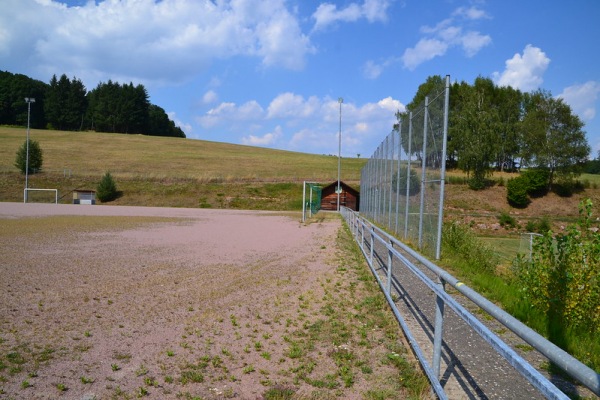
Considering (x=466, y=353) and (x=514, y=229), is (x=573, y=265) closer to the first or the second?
(x=466, y=353)

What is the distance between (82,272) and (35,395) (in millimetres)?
6020

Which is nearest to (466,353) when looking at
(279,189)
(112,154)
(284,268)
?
(284,268)

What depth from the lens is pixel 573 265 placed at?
5.09m

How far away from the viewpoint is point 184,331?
5.75m

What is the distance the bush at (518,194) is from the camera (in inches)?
1725

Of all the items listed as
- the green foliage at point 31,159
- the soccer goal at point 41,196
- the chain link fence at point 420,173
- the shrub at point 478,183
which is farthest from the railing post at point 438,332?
the green foliage at point 31,159

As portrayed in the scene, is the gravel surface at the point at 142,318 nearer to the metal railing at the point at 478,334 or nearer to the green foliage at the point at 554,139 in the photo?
the metal railing at the point at 478,334

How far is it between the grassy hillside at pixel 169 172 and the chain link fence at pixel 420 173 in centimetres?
3465

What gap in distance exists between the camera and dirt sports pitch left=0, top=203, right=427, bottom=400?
13.6 feet

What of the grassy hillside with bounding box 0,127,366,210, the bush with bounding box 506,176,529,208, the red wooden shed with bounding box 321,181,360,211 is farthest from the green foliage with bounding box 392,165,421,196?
the grassy hillside with bounding box 0,127,366,210

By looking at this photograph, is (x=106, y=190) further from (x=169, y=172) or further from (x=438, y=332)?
(x=438, y=332)

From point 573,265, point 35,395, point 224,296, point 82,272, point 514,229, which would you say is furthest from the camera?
point 514,229

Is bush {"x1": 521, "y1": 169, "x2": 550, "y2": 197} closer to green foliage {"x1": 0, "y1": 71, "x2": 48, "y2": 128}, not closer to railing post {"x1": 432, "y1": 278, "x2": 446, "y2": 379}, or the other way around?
railing post {"x1": 432, "y1": 278, "x2": 446, "y2": 379}

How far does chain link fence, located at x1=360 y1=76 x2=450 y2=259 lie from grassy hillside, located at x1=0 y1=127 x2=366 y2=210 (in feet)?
114
